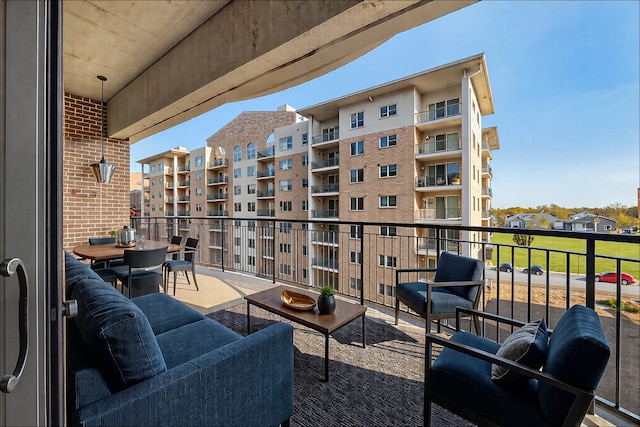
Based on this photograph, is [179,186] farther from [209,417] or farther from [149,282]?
[209,417]

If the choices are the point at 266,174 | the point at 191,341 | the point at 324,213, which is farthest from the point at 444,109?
the point at 191,341

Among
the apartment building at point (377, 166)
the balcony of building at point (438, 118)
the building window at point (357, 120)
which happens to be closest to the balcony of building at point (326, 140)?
the apartment building at point (377, 166)

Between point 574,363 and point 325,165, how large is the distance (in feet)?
57.0

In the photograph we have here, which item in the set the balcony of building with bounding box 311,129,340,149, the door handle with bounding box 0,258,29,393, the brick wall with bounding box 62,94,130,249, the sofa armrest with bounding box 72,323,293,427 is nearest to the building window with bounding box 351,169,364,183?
the balcony of building with bounding box 311,129,340,149

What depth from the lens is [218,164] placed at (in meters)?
24.1

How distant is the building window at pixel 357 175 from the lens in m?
16.0

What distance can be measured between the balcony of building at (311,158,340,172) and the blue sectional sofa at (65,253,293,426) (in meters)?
16.2

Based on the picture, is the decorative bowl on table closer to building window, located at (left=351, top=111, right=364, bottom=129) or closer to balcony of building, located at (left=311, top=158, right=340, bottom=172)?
building window, located at (left=351, top=111, right=364, bottom=129)

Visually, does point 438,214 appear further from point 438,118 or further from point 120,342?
point 120,342

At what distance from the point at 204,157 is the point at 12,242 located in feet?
86.8

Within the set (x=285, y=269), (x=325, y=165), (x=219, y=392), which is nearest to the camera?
(x=219, y=392)

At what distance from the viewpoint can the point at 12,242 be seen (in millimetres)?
676

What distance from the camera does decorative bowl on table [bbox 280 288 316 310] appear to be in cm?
220

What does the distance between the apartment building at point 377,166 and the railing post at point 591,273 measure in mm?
7316
